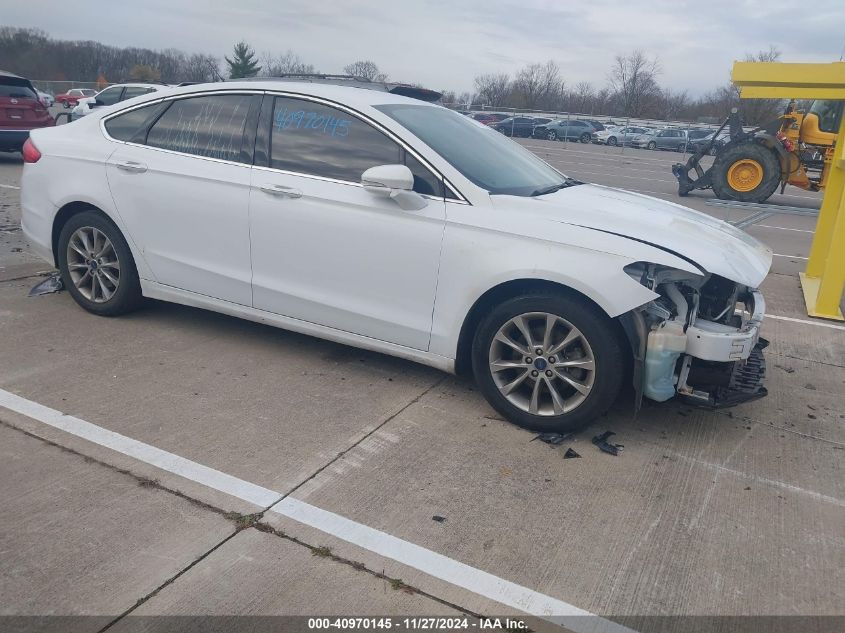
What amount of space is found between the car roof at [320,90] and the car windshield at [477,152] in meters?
0.12

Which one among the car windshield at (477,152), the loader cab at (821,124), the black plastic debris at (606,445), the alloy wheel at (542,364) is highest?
the loader cab at (821,124)

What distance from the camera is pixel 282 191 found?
4234mm

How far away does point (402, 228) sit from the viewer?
391 centimetres

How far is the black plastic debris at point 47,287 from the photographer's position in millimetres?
5629

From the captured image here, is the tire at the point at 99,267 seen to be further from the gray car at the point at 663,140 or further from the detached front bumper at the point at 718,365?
the gray car at the point at 663,140

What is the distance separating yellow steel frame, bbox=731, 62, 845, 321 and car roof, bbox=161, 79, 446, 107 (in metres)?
4.10

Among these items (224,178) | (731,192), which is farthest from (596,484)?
(731,192)

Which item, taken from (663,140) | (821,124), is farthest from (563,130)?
(821,124)

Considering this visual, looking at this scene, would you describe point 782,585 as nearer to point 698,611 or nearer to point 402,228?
point 698,611

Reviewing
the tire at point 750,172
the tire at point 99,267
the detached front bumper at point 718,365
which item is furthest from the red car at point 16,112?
the tire at point 750,172

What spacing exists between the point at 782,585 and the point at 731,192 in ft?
45.1

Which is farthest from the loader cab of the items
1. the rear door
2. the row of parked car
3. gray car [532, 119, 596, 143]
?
gray car [532, 119, 596, 143]

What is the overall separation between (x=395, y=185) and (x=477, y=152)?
0.82 meters

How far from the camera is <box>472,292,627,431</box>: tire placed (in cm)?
353
